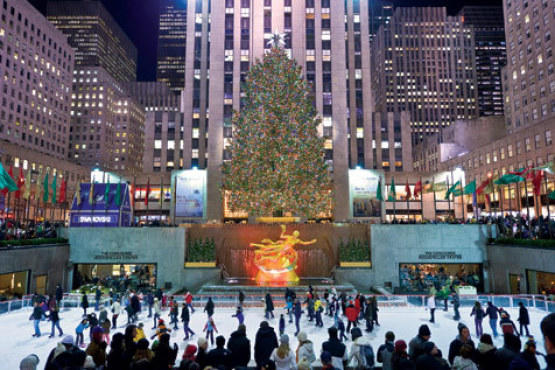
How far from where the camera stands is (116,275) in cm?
3425

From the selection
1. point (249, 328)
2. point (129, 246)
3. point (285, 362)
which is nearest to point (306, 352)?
point (285, 362)

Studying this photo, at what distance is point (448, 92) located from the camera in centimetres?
15300

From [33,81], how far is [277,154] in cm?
8518

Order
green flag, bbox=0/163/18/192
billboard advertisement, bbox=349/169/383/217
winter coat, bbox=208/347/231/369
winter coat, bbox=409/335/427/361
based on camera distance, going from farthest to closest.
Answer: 1. billboard advertisement, bbox=349/169/383/217
2. green flag, bbox=0/163/18/192
3. winter coat, bbox=409/335/427/361
4. winter coat, bbox=208/347/231/369

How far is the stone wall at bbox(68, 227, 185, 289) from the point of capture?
32750mm

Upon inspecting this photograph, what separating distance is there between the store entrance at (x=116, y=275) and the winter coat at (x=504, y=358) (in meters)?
26.7

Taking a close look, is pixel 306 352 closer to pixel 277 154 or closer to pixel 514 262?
pixel 514 262

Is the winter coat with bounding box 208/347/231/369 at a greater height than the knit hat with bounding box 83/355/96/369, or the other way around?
the winter coat with bounding box 208/347/231/369

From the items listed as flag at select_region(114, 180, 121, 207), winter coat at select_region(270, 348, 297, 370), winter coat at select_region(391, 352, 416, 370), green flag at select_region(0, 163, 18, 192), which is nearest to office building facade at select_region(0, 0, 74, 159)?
flag at select_region(114, 180, 121, 207)

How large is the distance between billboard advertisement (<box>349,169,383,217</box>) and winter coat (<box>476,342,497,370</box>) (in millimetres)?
44845

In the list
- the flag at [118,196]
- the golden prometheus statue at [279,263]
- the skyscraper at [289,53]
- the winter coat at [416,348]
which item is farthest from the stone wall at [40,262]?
the winter coat at [416,348]

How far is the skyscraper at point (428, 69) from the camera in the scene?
152m

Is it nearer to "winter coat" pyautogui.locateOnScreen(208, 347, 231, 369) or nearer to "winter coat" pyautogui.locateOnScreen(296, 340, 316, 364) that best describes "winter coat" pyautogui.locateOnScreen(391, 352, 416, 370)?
"winter coat" pyautogui.locateOnScreen(296, 340, 316, 364)

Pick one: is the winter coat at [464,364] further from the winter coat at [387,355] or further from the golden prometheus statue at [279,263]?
the golden prometheus statue at [279,263]
